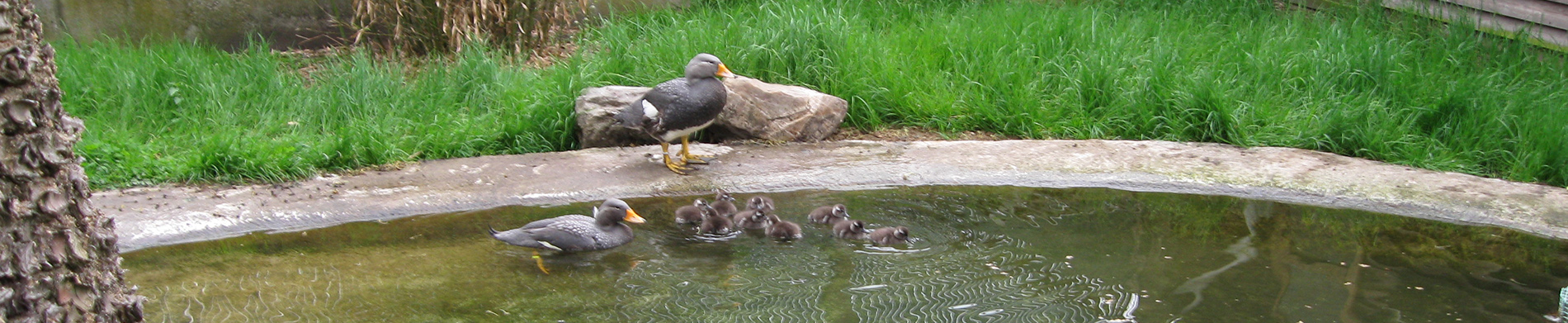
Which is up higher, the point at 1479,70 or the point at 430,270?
the point at 430,270

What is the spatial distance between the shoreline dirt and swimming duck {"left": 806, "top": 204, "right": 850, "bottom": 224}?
753 millimetres

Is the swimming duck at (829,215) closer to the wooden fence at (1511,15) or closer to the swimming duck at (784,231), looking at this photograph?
the swimming duck at (784,231)

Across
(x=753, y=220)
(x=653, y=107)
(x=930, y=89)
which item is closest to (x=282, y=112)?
(x=653, y=107)

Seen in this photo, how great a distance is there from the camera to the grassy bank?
5.91 m

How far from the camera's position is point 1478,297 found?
3926 millimetres

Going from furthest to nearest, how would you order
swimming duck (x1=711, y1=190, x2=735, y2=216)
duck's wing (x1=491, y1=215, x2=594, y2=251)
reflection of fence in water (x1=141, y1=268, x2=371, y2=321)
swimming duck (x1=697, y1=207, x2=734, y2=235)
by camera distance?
1. swimming duck (x1=711, y1=190, x2=735, y2=216)
2. swimming duck (x1=697, y1=207, x2=734, y2=235)
3. duck's wing (x1=491, y1=215, x2=594, y2=251)
4. reflection of fence in water (x1=141, y1=268, x2=371, y2=321)

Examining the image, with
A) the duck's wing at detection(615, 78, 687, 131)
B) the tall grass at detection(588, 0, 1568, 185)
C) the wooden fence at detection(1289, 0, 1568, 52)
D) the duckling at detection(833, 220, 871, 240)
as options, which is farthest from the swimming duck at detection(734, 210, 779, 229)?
the wooden fence at detection(1289, 0, 1568, 52)

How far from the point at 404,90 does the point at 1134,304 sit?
15.0 ft

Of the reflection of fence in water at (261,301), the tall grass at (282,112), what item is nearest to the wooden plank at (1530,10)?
the tall grass at (282,112)

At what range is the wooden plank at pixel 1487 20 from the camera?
7.41m

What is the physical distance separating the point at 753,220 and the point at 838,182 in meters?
0.98

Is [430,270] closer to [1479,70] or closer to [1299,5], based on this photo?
[1479,70]

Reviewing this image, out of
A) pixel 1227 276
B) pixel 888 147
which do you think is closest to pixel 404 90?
pixel 888 147

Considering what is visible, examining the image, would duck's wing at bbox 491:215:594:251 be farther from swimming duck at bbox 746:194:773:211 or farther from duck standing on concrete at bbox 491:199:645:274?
swimming duck at bbox 746:194:773:211
